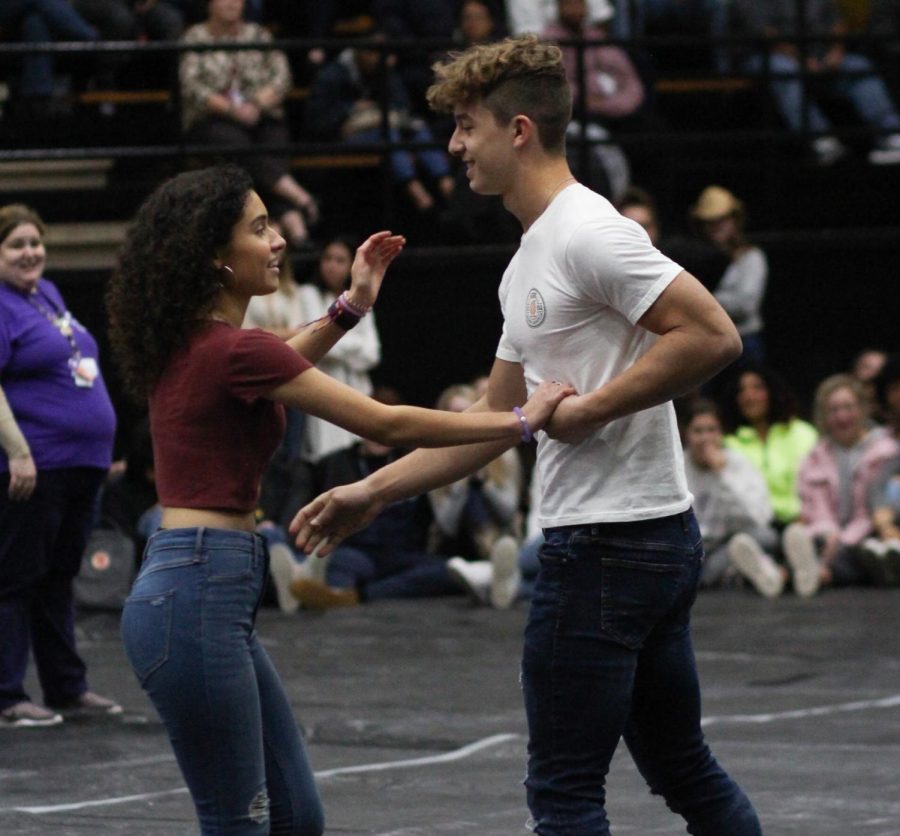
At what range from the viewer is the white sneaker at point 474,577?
37.8 feet

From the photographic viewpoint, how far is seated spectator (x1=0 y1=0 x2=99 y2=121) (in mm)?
13461

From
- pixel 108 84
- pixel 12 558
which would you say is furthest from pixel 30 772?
pixel 108 84

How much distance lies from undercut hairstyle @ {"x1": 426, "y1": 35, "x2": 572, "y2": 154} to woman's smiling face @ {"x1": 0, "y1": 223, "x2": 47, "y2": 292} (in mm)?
3850

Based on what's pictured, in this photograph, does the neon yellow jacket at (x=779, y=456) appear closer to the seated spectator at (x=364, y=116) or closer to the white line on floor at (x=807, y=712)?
the seated spectator at (x=364, y=116)

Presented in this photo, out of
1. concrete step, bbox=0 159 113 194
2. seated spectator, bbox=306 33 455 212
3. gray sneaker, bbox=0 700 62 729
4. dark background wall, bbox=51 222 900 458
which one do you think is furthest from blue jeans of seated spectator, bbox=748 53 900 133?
gray sneaker, bbox=0 700 62 729

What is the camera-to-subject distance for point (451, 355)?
13.9 meters

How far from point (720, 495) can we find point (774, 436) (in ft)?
2.60

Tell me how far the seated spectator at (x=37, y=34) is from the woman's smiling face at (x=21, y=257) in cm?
574

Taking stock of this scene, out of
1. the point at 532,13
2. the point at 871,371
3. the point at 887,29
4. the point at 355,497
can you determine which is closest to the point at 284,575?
the point at 871,371

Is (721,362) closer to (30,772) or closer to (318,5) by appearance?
(30,772)

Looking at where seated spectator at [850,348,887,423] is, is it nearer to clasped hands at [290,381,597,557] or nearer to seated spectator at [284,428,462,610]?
seated spectator at [284,428,462,610]

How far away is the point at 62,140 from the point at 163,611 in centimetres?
998

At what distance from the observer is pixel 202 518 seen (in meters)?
4.13

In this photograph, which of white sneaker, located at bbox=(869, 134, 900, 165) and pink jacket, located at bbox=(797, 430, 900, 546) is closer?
pink jacket, located at bbox=(797, 430, 900, 546)
